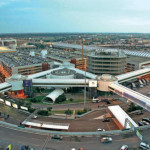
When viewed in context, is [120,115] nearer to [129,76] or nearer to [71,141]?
[71,141]

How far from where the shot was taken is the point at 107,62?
88.7 m

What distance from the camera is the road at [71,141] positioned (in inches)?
1354

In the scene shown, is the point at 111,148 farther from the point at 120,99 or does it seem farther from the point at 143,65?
the point at 143,65

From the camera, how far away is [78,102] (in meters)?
68.2

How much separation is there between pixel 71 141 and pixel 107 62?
60172 mm

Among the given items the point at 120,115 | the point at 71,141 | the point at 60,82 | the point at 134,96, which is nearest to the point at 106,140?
the point at 71,141

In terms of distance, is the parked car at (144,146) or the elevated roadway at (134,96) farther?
the elevated roadway at (134,96)

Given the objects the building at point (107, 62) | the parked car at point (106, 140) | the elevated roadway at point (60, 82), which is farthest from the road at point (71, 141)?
the building at point (107, 62)

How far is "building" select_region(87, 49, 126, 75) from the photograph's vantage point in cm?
8775

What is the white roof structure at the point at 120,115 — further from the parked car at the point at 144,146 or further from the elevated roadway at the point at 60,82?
the elevated roadway at the point at 60,82

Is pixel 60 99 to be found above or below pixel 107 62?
below

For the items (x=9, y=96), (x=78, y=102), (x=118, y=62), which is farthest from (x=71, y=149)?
(x=118, y=62)

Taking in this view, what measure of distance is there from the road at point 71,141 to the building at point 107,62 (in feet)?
175

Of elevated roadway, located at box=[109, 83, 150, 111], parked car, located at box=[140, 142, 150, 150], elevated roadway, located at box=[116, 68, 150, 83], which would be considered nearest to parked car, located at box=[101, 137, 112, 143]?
parked car, located at box=[140, 142, 150, 150]
